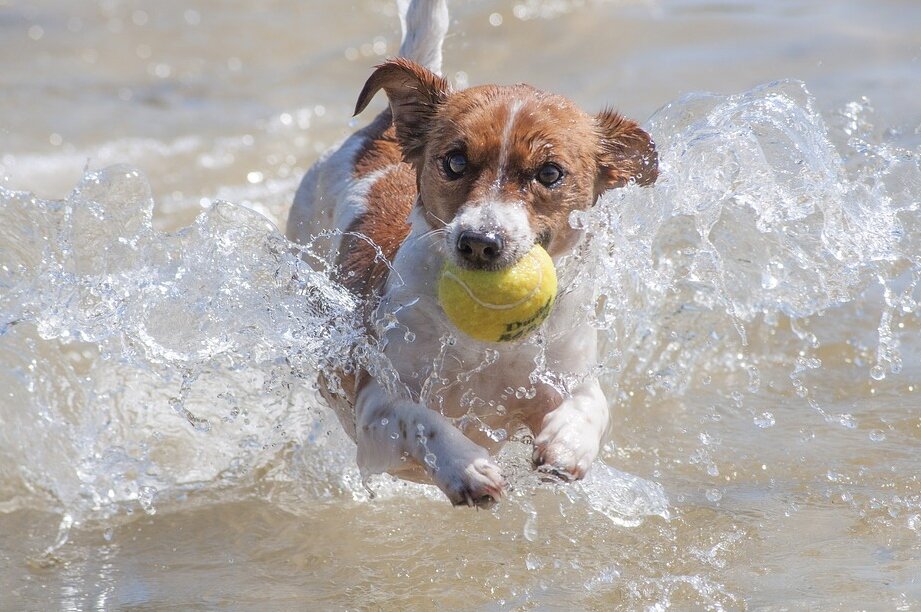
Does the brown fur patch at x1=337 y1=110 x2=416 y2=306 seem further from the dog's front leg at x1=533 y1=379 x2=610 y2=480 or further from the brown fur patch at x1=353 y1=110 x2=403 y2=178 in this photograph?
the dog's front leg at x1=533 y1=379 x2=610 y2=480

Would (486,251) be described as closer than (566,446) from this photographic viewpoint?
Yes

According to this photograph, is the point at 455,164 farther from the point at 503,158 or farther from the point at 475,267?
the point at 475,267

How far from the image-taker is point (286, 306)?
14.4ft

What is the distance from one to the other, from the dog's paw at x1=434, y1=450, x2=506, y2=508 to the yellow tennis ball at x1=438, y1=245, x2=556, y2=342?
0.39 metres

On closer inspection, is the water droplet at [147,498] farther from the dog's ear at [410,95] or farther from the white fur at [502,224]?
the white fur at [502,224]

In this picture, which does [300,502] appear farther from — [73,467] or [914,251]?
[914,251]

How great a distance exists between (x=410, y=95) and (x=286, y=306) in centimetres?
90

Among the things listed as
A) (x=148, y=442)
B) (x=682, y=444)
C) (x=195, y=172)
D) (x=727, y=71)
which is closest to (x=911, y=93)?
(x=727, y=71)

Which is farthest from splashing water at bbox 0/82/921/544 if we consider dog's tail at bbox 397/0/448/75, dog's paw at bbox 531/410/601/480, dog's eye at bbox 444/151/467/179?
dog's tail at bbox 397/0/448/75

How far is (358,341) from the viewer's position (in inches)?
162

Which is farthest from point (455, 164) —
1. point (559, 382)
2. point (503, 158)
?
point (559, 382)

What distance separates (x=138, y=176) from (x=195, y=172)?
3526 mm

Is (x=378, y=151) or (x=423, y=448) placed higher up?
(x=378, y=151)

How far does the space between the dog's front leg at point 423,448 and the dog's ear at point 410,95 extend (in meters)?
0.89
